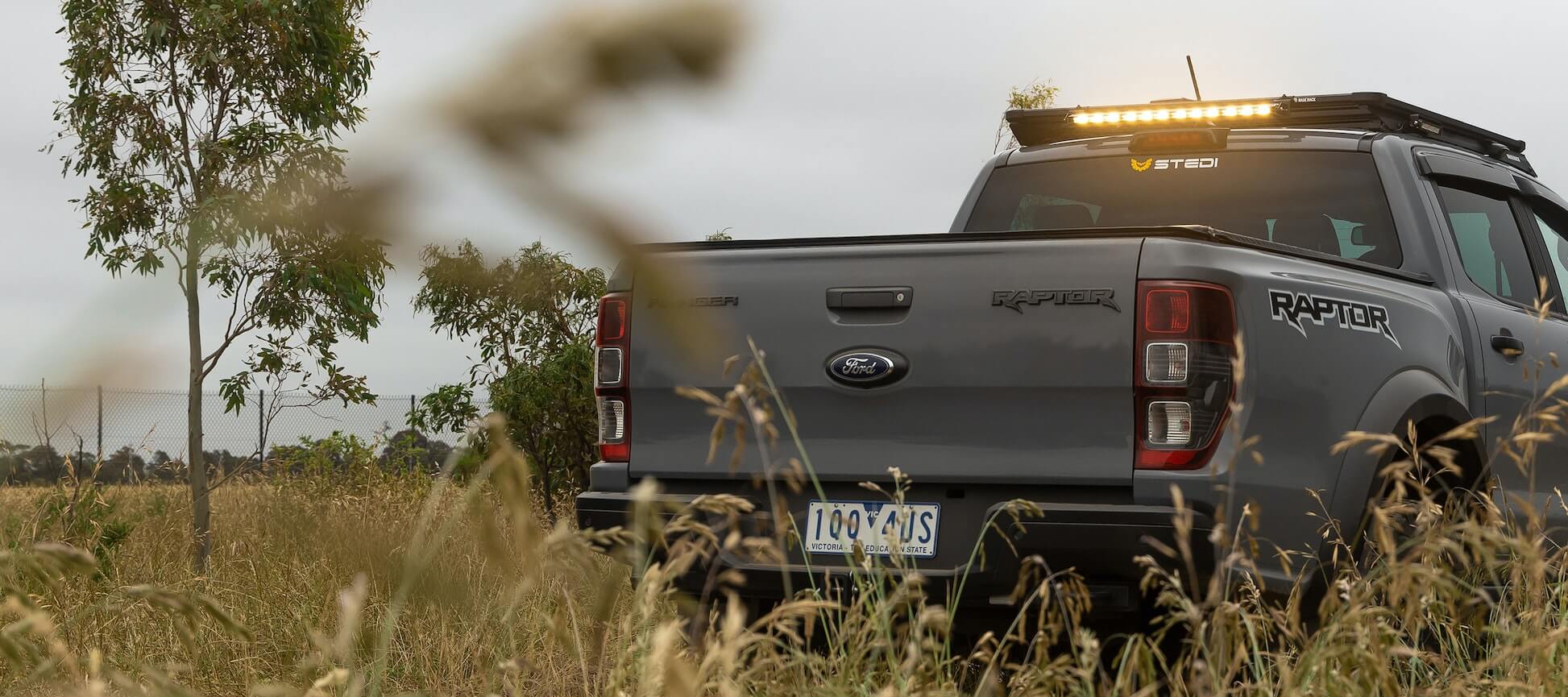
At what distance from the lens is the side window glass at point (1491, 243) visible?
493 centimetres

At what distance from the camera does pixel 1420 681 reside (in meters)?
3.64

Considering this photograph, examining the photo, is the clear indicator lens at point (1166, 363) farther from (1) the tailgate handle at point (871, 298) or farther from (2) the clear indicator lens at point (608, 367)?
(2) the clear indicator lens at point (608, 367)

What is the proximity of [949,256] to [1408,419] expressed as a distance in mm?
1359

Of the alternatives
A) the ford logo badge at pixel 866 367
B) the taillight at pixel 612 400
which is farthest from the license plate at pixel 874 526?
the taillight at pixel 612 400

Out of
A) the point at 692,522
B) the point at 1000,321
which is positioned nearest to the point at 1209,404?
the point at 1000,321

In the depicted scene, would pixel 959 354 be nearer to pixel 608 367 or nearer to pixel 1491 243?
pixel 608 367

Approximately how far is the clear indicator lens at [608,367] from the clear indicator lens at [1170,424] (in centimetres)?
141

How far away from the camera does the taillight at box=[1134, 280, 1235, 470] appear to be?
10.9ft

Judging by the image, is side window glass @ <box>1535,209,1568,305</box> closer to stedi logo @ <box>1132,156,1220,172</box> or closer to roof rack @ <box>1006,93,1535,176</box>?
roof rack @ <box>1006,93,1535,176</box>

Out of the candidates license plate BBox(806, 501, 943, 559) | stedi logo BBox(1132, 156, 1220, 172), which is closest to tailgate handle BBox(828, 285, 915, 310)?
license plate BBox(806, 501, 943, 559)

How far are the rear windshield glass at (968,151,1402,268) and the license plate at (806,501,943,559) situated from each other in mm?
1472

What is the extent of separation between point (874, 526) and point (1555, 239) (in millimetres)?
3821

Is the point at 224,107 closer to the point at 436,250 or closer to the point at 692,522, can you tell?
the point at 436,250

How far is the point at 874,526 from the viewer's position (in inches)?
136
